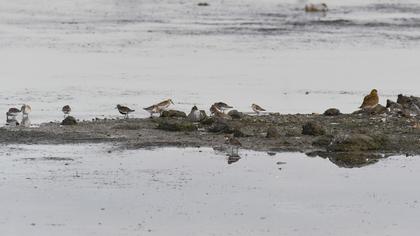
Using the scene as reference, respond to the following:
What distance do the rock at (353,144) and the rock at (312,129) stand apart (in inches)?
43.1

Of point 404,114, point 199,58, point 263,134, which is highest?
point 404,114

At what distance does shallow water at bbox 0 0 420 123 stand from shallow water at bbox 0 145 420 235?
5.14 meters

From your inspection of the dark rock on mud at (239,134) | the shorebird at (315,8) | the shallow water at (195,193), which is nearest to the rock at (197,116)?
the dark rock on mud at (239,134)

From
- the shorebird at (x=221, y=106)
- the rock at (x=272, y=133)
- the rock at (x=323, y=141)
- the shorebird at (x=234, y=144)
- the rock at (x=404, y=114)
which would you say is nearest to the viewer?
the shorebird at (x=234, y=144)

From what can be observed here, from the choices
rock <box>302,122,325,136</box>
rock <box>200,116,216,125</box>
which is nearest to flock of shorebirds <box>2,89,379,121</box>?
rock <box>200,116,216,125</box>

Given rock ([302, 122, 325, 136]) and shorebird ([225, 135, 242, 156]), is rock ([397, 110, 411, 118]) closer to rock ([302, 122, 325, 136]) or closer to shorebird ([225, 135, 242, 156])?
rock ([302, 122, 325, 136])

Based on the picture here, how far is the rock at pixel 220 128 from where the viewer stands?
851 inches

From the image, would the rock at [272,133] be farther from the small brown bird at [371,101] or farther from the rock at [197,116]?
the small brown bird at [371,101]

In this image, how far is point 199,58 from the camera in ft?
125

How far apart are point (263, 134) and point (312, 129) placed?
3.03 ft

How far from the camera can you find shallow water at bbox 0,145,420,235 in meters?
14.6

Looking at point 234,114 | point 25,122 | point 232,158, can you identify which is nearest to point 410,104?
point 234,114

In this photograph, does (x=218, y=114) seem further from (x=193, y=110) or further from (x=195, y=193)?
(x=195, y=193)

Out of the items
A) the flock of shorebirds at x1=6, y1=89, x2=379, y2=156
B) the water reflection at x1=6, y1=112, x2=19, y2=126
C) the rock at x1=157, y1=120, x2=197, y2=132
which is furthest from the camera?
the flock of shorebirds at x1=6, y1=89, x2=379, y2=156
